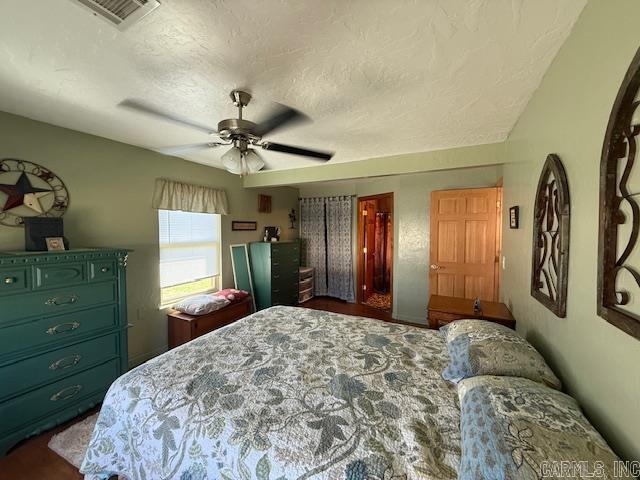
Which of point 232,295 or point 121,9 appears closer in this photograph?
point 121,9

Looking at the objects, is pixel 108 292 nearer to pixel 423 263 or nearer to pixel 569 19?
pixel 569 19

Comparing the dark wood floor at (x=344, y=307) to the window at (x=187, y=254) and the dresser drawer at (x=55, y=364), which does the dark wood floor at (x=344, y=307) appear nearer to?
the window at (x=187, y=254)

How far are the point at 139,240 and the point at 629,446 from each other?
12.0 ft

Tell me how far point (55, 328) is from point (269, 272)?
8.50ft

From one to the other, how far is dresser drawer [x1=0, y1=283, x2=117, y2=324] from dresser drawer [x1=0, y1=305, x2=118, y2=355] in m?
0.05

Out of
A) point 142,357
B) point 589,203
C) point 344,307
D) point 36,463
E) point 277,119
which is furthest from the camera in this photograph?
point 344,307

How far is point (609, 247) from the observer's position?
0.81 metres

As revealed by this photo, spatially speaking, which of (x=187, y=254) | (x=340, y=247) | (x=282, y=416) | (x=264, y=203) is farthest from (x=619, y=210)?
(x=340, y=247)

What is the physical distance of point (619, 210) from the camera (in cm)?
79

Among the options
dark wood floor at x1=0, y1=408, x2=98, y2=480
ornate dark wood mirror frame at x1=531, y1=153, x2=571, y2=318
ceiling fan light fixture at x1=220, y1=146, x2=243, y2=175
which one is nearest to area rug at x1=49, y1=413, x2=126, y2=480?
dark wood floor at x1=0, y1=408, x2=98, y2=480

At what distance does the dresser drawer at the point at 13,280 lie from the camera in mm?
1694

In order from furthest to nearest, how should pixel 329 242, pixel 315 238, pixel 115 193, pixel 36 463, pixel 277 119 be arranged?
pixel 315 238 → pixel 329 242 → pixel 115 193 → pixel 36 463 → pixel 277 119

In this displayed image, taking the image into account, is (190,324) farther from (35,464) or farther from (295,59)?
(295,59)

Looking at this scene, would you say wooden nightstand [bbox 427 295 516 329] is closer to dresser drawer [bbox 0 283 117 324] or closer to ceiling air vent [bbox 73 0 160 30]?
ceiling air vent [bbox 73 0 160 30]
